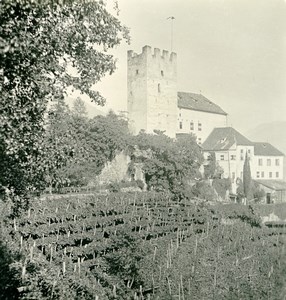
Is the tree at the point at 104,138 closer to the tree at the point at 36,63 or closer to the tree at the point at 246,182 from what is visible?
the tree at the point at 246,182

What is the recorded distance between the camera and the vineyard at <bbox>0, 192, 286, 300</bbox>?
9352mm

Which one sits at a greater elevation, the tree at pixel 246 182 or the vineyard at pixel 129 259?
the tree at pixel 246 182

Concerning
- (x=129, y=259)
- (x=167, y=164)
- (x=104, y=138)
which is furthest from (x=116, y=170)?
(x=129, y=259)

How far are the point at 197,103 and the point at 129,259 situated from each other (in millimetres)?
41503

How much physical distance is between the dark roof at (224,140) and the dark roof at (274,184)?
4913 millimetres

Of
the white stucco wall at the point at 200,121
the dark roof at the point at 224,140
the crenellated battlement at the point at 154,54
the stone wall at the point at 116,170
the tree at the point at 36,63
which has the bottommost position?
the stone wall at the point at 116,170

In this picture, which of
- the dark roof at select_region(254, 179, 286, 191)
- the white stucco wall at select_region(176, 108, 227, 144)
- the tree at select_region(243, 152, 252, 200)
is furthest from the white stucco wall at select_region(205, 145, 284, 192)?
the white stucco wall at select_region(176, 108, 227, 144)

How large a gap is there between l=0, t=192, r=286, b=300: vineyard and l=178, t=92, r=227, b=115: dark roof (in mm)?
27793

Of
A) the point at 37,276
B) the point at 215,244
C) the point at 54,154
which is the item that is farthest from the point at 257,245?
the point at 54,154

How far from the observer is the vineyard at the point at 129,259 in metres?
9.35

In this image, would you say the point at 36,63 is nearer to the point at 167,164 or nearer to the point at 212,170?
the point at 167,164

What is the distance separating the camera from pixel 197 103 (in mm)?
51000

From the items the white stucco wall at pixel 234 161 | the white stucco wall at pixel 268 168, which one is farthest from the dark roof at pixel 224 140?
the white stucco wall at pixel 268 168

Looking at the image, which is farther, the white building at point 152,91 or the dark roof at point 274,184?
the dark roof at point 274,184
